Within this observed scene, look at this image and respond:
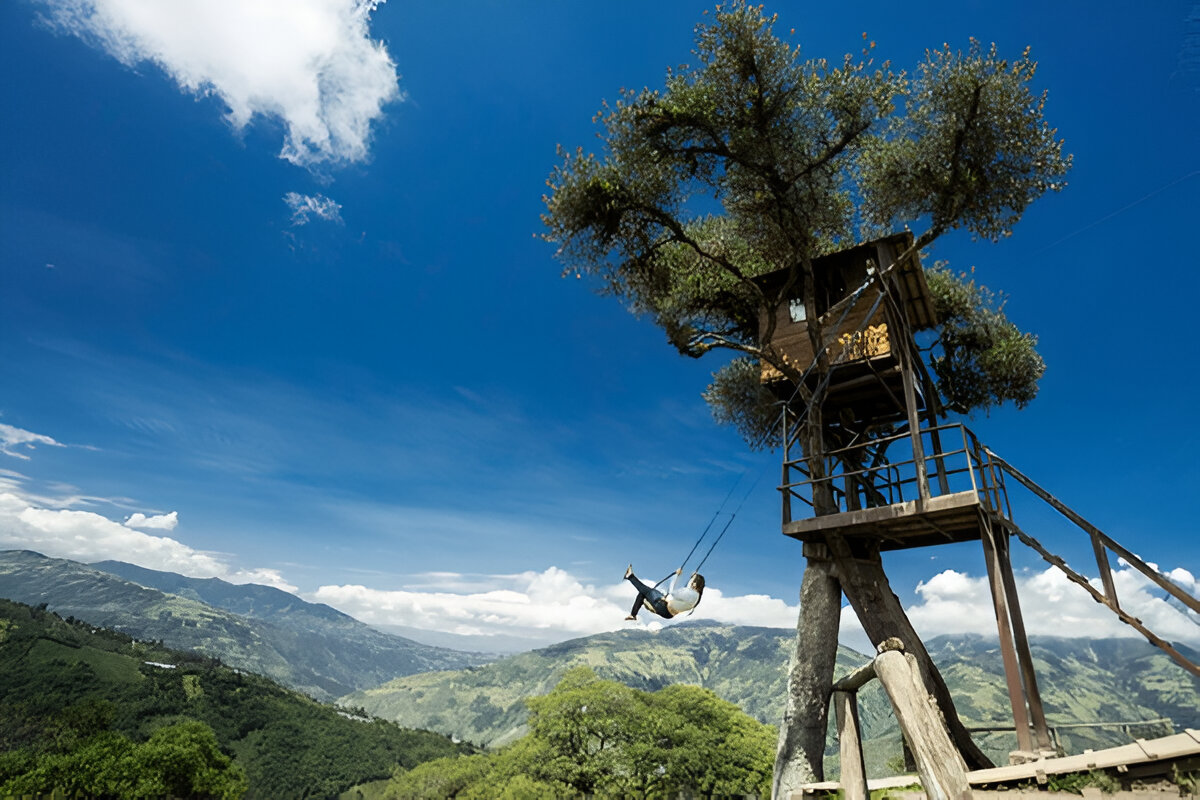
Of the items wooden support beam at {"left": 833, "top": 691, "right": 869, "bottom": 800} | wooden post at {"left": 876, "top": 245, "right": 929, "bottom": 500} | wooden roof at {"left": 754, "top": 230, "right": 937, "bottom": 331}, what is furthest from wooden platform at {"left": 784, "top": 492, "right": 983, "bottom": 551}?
wooden support beam at {"left": 833, "top": 691, "right": 869, "bottom": 800}

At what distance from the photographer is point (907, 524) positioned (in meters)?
12.8

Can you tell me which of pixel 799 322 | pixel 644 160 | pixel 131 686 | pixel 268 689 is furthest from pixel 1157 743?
pixel 268 689

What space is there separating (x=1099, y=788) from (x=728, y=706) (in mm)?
42476

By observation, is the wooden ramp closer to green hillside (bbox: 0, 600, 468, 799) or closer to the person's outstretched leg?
the person's outstretched leg

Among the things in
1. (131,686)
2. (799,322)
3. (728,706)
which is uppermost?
(799,322)

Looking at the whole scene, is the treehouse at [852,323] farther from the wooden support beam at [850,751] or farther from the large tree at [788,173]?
the wooden support beam at [850,751]

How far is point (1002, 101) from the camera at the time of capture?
13.4 meters

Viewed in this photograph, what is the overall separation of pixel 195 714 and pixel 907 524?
117332mm

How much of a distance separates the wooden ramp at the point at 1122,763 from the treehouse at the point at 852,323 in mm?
8223

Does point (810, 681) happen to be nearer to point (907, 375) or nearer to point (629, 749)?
point (907, 375)

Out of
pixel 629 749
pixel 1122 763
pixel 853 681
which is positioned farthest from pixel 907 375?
pixel 629 749

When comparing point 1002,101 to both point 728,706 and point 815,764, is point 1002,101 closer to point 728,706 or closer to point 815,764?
point 815,764

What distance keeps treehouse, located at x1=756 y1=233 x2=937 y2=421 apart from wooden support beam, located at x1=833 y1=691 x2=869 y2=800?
941cm

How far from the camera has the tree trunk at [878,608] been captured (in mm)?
13250
